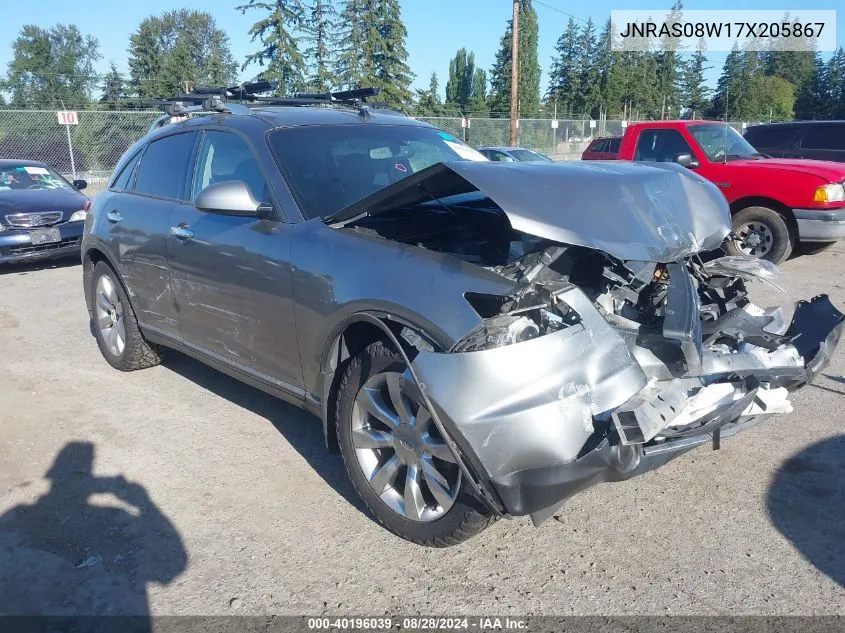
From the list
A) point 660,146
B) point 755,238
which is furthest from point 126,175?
point 755,238

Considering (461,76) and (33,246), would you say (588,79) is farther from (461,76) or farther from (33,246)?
(33,246)

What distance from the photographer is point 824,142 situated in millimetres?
11641

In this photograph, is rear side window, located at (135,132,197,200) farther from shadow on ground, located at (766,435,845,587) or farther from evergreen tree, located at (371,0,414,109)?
evergreen tree, located at (371,0,414,109)

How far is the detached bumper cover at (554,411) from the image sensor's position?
2430mm

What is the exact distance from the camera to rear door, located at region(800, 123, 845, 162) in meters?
11.5

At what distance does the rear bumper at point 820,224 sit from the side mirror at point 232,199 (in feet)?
24.7

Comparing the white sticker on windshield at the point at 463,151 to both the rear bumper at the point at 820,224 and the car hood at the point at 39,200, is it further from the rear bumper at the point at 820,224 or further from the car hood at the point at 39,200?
the car hood at the point at 39,200

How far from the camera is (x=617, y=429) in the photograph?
7.79 feet

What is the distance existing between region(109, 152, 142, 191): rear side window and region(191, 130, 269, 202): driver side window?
1.09 meters

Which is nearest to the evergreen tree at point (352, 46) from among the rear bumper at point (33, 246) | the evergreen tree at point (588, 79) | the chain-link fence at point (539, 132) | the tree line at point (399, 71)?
the tree line at point (399, 71)

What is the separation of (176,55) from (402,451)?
55.9 m

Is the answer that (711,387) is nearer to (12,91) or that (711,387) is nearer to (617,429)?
(617,429)

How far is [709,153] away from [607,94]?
173ft

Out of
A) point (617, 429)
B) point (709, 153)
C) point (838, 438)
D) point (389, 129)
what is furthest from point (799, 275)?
point (617, 429)
